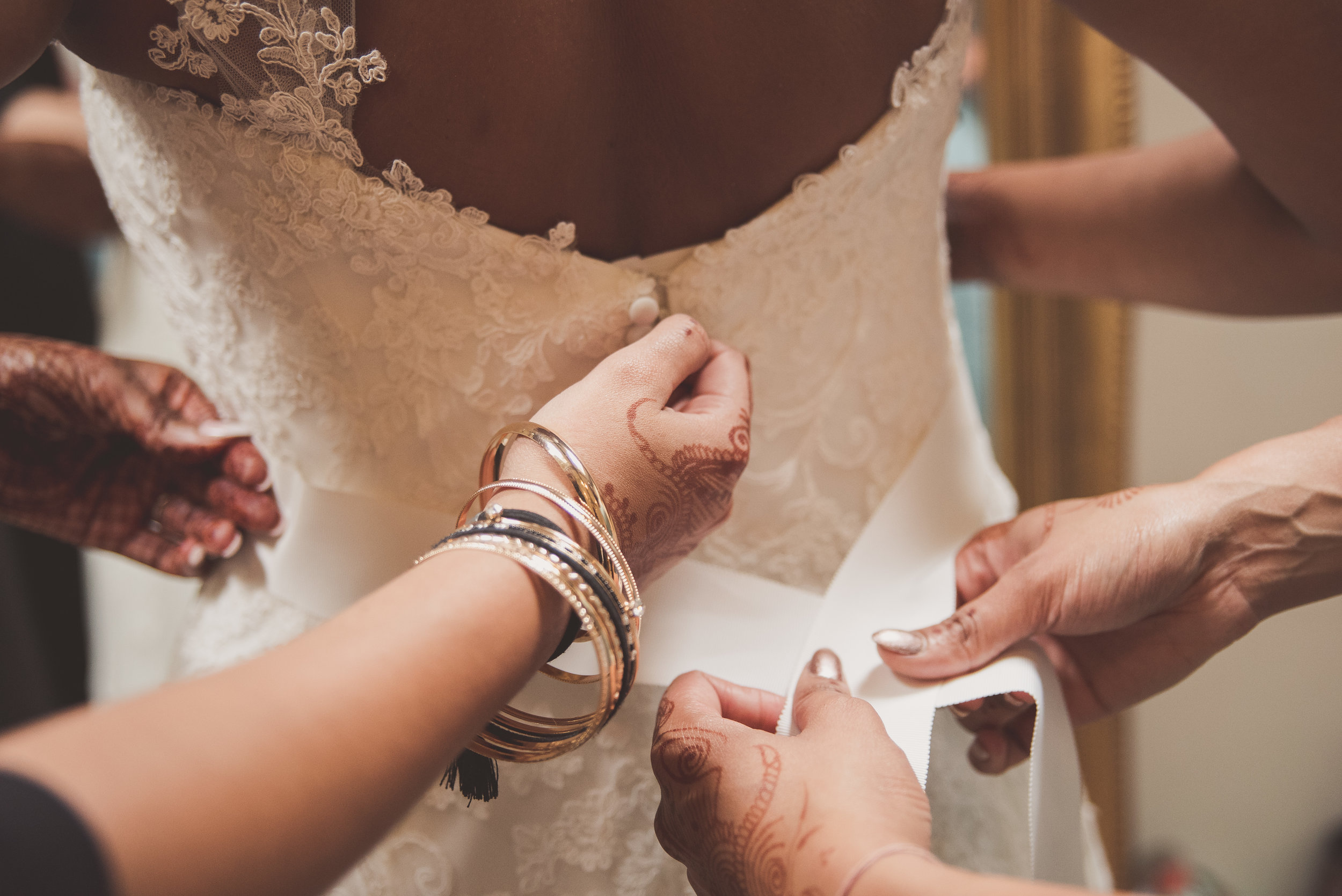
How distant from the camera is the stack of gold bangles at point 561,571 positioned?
40 cm

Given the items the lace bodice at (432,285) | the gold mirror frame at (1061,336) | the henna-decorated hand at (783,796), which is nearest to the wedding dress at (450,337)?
the lace bodice at (432,285)

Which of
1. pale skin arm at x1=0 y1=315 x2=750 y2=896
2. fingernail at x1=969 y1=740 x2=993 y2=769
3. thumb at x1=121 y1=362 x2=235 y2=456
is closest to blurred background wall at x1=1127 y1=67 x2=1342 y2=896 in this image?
fingernail at x1=969 y1=740 x2=993 y2=769

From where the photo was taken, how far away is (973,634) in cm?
55

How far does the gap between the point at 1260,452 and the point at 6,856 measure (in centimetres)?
76

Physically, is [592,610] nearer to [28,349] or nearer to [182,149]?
[182,149]

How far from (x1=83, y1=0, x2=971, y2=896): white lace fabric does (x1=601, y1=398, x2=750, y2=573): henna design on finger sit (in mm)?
104

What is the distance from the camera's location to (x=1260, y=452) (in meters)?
0.62

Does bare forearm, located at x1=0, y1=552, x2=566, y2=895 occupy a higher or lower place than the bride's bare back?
lower

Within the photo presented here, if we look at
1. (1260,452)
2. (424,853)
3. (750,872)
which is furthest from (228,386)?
(1260,452)

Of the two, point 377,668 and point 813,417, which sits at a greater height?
point 813,417

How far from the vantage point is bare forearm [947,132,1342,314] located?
739 millimetres

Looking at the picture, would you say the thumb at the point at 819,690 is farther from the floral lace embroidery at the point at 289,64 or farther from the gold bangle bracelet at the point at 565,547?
the floral lace embroidery at the point at 289,64

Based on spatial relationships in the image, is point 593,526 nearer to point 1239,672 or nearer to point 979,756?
point 979,756

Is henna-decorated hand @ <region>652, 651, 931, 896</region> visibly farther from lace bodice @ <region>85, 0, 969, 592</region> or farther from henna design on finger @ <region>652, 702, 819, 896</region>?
lace bodice @ <region>85, 0, 969, 592</region>
